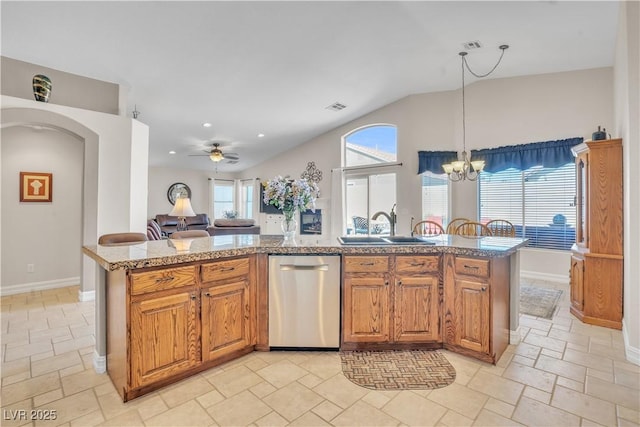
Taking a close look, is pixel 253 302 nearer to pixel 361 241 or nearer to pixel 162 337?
pixel 162 337

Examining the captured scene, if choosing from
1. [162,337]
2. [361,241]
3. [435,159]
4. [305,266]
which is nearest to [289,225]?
[305,266]

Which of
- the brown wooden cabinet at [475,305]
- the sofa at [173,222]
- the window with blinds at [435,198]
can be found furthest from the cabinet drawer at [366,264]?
the sofa at [173,222]

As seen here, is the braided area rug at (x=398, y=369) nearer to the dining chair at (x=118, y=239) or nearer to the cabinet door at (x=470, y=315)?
the cabinet door at (x=470, y=315)

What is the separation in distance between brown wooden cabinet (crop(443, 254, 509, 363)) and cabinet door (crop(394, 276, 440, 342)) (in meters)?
0.10

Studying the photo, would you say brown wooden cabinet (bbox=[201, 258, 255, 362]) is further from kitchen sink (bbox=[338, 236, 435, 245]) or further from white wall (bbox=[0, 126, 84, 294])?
white wall (bbox=[0, 126, 84, 294])

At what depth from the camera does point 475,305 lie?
240 cm

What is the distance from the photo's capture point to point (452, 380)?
7.06 feet

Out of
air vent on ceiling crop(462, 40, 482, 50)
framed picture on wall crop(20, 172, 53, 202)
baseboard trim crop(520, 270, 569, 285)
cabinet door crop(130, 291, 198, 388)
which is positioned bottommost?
baseboard trim crop(520, 270, 569, 285)

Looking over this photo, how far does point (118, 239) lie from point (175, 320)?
3.98ft

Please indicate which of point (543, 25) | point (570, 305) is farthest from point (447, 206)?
point (543, 25)

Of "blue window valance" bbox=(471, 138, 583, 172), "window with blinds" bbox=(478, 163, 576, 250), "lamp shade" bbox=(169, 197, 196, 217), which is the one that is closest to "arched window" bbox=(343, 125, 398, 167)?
"blue window valance" bbox=(471, 138, 583, 172)

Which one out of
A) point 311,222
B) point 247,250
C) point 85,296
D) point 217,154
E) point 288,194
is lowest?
point 85,296

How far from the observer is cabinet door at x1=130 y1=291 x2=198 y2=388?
6.20ft

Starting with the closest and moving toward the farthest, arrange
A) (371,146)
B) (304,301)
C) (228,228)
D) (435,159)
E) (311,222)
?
(304,301), (435,159), (228,228), (371,146), (311,222)
